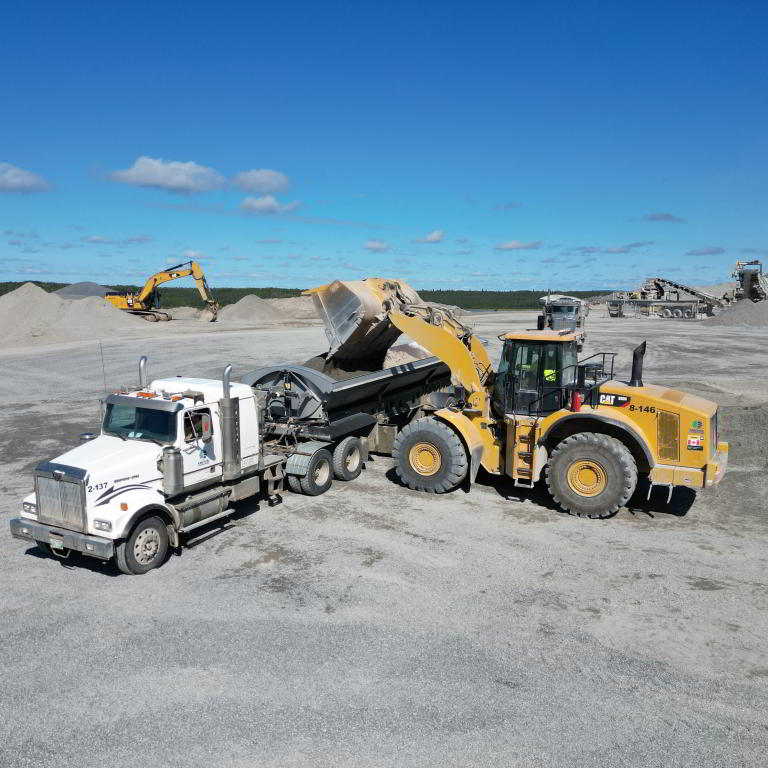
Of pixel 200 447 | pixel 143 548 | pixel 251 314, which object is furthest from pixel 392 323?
pixel 251 314

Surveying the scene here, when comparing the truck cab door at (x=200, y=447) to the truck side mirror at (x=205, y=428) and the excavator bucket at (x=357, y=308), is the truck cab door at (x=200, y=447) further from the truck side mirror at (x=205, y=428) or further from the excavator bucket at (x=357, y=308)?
the excavator bucket at (x=357, y=308)

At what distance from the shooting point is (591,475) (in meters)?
10.1

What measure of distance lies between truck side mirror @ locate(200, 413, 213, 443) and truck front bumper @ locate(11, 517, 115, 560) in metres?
1.86

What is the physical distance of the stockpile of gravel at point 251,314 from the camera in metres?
53.4

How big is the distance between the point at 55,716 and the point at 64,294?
7161 cm

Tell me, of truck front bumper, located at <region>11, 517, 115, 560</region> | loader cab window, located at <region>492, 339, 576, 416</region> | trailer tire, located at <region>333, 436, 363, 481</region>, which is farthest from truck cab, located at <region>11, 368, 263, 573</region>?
loader cab window, located at <region>492, 339, 576, 416</region>

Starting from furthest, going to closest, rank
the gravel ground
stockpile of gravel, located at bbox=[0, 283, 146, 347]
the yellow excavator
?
the yellow excavator, stockpile of gravel, located at bbox=[0, 283, 146, 347], the gravel ground

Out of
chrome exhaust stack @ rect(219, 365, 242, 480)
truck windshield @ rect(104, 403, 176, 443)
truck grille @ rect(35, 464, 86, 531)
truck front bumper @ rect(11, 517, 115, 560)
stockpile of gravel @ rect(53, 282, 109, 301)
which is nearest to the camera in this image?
truck front bumper @ rect(11, 517, 115, 560)

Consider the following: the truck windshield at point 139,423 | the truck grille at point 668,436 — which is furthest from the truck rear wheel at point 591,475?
the truck windshield at point 139,423

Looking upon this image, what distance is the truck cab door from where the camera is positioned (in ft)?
28.6

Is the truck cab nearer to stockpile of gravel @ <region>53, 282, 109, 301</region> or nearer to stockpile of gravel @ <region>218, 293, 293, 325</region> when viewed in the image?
stockpile of gravel @ <region>218, 293, 293, 325</region>

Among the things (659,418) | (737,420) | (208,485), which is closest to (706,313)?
(737,420)

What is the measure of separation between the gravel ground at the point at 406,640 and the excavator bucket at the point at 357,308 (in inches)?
142

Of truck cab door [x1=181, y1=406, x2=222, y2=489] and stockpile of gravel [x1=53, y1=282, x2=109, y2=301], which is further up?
stockpile of gravel [x1=53, y1=282, x2=109, y2=301]
